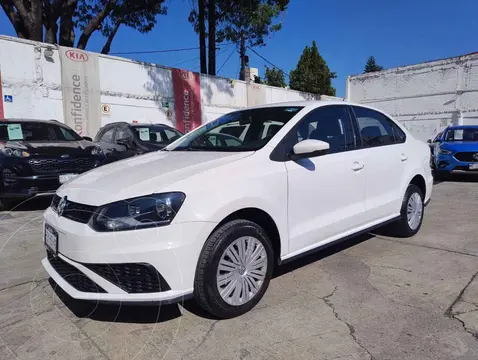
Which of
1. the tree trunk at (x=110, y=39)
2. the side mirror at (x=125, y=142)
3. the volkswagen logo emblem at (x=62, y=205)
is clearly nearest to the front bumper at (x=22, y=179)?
the side mirror at (x=125, y=142)

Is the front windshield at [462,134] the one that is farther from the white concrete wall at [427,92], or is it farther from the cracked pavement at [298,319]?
the cracked pavement at [298,319]

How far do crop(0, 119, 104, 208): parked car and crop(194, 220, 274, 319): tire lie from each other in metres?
4.45

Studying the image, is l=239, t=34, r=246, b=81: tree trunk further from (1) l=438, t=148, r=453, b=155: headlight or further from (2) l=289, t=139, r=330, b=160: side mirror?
(2) l=289, t=139, r=330, b=160: side mirror

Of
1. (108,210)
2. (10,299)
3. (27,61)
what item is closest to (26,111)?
(27,61)

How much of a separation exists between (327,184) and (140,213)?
1697 mm

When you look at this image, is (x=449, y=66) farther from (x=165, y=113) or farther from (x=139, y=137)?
(x=139, y=137)

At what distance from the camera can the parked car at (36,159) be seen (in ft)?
19.9

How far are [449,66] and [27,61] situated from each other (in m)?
16.3

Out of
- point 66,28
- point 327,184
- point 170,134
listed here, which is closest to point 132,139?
point 170,134

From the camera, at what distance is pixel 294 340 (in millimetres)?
2533

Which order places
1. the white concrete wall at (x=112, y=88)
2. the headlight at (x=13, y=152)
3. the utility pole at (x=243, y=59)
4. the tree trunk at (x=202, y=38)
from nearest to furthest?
the headlight at (x=13, y=152) → the white concrete wall at (x=112, y=88) → the tree trunk at (x=202, y=38) → the utility pole at (x=243, y=59)

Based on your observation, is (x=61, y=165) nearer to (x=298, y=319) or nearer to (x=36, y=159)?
(x=36, y=159)

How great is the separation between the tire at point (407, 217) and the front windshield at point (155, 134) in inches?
224

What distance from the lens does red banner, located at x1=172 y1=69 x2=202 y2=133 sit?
14234 mm
